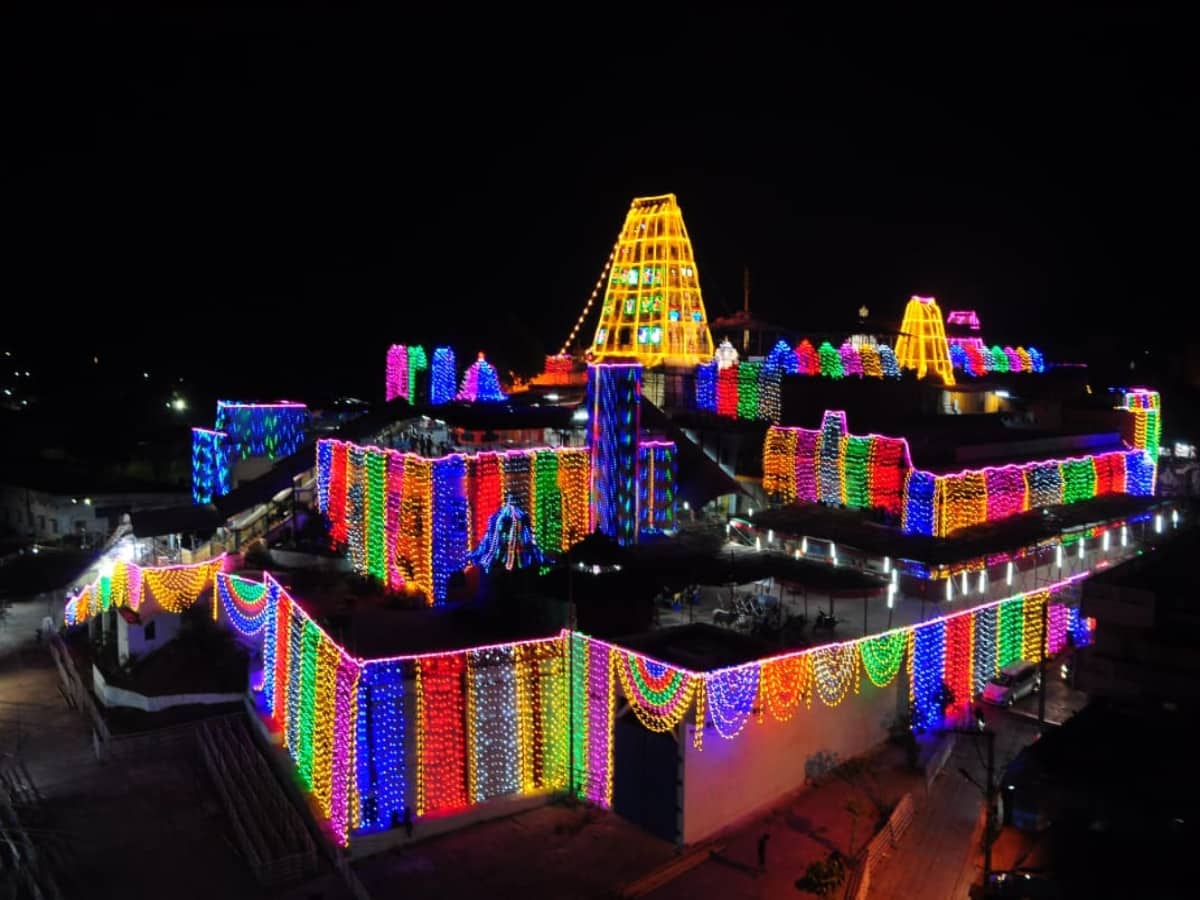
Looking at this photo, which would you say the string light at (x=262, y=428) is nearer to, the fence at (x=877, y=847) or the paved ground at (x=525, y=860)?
the paved ground at (x=525, y=860)

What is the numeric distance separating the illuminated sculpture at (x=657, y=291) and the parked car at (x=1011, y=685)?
1908 centimetres

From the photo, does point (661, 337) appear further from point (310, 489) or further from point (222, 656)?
point (222, 656)

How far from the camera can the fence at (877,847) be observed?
12.6 meters

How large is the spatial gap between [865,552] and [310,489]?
15.3 m

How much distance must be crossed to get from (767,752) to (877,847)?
2.28 meters

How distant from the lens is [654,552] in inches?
823

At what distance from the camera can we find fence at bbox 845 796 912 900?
12648 mm

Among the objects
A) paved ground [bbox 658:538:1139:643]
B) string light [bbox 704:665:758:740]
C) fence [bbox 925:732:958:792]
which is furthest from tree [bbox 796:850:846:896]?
paved ground [bbox 658:538:1139:643]

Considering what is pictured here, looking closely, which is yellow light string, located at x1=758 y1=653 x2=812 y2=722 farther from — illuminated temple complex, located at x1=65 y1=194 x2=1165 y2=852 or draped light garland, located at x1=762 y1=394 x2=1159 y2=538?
draped light garland, located at x1=762 y1=394 x2=1159 y2=538

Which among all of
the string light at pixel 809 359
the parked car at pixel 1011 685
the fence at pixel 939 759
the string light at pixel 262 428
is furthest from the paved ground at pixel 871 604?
the string light at pixel 262 428

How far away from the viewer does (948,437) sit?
25188mm

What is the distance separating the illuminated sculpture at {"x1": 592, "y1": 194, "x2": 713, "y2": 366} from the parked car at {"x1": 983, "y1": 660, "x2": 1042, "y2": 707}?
19075 mm

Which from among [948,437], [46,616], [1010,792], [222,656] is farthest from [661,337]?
[1010,792]

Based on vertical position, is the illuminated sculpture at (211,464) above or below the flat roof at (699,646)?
above
